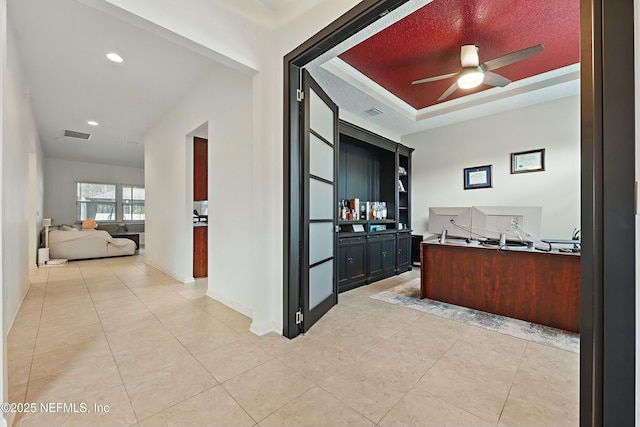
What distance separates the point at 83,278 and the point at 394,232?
5225 millimetres

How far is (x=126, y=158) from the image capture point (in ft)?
27.9

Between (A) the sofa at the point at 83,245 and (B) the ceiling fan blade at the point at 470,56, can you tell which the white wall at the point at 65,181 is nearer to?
(A) the sofa at the point at 83,245

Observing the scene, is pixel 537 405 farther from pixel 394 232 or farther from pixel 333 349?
pixel 394 232

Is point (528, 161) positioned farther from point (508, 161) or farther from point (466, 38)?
point (466, 38)

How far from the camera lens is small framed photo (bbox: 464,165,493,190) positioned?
4784 mm

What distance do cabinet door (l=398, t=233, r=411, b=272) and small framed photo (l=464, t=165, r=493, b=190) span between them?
1.43 meters

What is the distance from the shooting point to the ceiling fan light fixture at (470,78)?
289 cm

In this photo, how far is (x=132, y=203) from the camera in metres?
10.0

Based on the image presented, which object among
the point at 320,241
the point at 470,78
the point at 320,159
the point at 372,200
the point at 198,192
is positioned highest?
the point at 470,78

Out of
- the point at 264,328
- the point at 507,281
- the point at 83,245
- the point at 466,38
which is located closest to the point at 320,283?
the point at 264,328

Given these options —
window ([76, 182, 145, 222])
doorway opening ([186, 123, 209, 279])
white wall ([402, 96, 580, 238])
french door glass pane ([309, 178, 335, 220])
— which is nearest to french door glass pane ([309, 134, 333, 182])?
french door glass pane ([309, 178, 335, 220])

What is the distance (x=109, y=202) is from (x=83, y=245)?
386 centimetres

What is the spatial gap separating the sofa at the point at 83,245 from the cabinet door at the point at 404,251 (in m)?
6.73

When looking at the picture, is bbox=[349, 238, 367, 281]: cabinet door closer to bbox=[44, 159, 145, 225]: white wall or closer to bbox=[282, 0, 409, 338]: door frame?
bbox=[282, 0, 409, 338]: door frame
